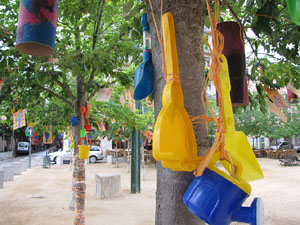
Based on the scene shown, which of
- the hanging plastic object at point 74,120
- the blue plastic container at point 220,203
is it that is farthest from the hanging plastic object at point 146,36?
the hanging plastic object at point 74,120

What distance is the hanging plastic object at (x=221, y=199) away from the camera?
838mm

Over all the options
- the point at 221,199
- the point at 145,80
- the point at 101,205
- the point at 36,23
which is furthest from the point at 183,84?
the point at 101,205

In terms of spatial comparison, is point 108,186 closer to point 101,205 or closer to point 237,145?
point 101,205

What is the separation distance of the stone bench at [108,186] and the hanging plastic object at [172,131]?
28.9ft

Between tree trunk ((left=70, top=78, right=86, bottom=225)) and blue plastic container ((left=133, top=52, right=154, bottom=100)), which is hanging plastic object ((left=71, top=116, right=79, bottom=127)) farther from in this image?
blue plastic container ((left=133, top=52, right=154, bottom=100))

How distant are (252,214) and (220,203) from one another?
11 centimetres

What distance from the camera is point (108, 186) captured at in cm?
927

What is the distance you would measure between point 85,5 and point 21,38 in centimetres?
283

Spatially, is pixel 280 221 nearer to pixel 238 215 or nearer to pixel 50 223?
pixel 50 223

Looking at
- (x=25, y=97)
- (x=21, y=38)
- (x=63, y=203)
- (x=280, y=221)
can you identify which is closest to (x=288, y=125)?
(x=280, y=221)

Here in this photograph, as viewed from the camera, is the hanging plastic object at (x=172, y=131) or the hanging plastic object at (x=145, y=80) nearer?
the hanging plastic object at (x=172, y=131)

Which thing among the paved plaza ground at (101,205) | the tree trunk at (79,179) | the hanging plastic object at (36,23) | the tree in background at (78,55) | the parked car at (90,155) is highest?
the tree in background at (78,55)

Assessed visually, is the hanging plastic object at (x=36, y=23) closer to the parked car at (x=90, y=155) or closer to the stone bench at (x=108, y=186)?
the stone bench at (x=108, y=186)

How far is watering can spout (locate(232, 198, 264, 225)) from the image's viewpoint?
2.72ft
